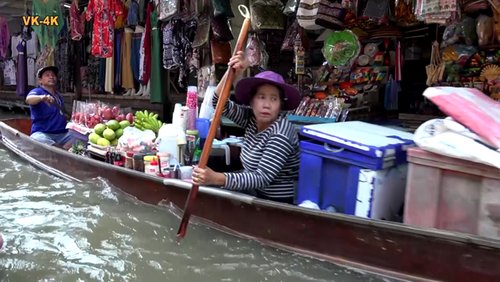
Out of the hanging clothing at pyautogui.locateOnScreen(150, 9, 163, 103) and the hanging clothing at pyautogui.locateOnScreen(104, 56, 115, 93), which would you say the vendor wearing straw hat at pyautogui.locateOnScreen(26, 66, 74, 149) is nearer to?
the hanging clothing at pyautogui.locateOnScreen(150, 9, 163, 103)

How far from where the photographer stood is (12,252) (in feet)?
9.86

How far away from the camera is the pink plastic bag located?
1.99 m

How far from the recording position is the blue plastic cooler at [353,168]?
238cm

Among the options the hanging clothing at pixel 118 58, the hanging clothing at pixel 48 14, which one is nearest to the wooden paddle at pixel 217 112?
the hanging clothing at pixel 118 58

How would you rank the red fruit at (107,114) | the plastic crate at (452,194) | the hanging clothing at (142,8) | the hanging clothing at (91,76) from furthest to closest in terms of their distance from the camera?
the hanging clothing at (91,76), the hanging clothing at (142,8), the red fruit at (107,114), the plastic crate at (452,194)

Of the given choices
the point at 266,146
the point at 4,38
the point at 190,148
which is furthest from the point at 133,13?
the point at 4,38

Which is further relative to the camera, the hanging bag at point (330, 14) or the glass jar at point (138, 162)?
A: the hanging bag at point (330, 14)

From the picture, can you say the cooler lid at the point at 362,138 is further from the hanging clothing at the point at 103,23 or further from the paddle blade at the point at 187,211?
the hanging clothing at the point at 103,23

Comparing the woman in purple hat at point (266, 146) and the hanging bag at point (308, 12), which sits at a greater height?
the hanging bag at point (308, 12)

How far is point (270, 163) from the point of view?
2.80m

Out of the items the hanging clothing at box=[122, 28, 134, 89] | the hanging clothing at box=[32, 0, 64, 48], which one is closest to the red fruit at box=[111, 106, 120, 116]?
the hanging clothing at box=[122, 28, 134, 89]

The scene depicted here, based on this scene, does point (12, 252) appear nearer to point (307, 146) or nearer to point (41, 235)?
point (41, 235)

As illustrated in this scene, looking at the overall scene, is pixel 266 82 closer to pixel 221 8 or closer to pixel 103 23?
pixel 221 8

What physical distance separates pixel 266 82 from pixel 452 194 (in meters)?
1.31
